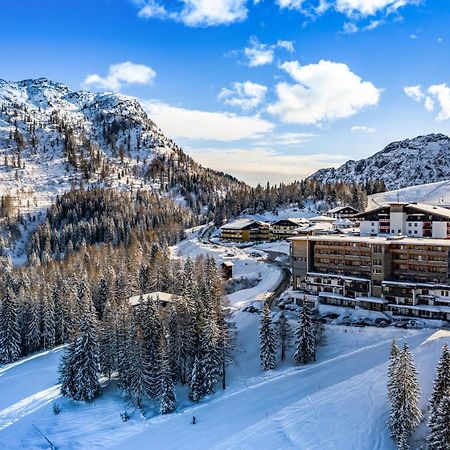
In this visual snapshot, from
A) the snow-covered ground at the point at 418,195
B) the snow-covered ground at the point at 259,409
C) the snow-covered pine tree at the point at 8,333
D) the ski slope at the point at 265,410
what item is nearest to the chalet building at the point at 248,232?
the snow-covered ground at the point at 418,195

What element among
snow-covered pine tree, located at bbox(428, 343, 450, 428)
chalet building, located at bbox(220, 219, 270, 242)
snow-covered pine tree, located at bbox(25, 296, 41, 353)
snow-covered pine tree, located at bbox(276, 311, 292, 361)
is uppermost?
chalet building, located at bbox(220, 219, 270, 242)

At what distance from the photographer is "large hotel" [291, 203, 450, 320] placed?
61.8 meters

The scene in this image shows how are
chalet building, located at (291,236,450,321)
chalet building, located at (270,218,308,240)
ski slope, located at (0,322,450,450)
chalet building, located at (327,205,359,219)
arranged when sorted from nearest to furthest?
ski slope, located at (0,322,450,450)
chalet building, located at (291,236,450,321)
chalet building, located at (270,218,308,240)
chalet building, located at (327,205,359,219)

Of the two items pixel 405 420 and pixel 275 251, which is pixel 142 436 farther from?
pixel 275 251

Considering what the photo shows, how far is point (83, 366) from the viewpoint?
54.4 meters

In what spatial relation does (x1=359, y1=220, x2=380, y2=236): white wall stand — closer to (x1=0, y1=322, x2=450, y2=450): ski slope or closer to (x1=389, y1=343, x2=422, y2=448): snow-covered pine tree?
(x1=0, y1=322, x2=450, y2=450): ski slope

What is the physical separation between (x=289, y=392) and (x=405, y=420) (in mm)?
14477

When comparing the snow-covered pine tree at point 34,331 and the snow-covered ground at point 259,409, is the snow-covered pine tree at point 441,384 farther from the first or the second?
the snow-covered pine tree at point 34,331

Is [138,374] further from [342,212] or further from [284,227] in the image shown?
[342,212]

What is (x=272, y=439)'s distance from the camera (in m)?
40.8

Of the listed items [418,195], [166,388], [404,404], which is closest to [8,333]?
[166,388]

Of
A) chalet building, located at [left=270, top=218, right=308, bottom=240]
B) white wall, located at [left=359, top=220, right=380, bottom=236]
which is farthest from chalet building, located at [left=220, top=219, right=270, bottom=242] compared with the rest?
white wall, located at [left=359, top=220, right=380, bottom=236]

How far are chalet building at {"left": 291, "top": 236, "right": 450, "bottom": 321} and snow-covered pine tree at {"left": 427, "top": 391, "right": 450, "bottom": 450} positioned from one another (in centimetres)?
2903

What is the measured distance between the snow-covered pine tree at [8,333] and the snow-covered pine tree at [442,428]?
65.4 m
